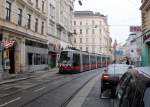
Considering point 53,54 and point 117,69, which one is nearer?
point 117,69

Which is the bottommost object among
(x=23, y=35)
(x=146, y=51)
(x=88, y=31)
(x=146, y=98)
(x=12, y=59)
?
(x=146, y=98)

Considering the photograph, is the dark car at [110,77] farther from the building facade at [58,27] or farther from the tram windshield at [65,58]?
the building facade at [58,27]

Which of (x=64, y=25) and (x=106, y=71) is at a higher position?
(x=64, y=25)

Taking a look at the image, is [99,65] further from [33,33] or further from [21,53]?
[21,53]

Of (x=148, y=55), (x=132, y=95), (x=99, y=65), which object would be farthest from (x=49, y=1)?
(x=132, y=95)

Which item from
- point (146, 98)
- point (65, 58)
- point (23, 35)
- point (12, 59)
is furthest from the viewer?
point (65, 58)

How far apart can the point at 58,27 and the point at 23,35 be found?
2453 cm

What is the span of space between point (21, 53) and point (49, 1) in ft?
61.5

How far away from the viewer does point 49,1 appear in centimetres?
5788

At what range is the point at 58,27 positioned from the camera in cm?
6588

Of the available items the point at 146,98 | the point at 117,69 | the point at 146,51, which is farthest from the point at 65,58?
the point at 146,98

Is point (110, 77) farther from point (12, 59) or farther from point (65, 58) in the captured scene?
point (65, 58)

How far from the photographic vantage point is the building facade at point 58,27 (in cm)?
5938

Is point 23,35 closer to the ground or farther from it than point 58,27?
closer to the ground
